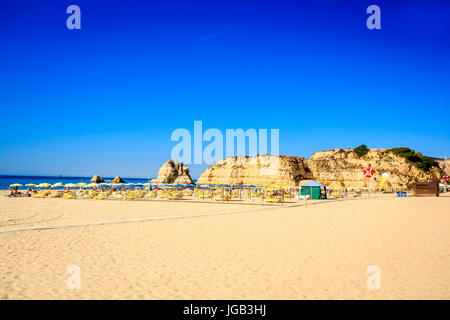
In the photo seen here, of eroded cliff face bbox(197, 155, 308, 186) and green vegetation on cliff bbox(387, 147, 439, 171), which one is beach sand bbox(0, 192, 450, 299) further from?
green vegetation on cliff bbox(387, 147, 439, 171)

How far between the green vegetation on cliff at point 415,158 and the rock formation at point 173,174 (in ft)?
207

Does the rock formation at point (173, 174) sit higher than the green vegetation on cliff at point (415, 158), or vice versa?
the green vegetation on cliff at point (415, 158)

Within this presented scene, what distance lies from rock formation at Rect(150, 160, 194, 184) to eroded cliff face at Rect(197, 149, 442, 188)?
6.46 metres

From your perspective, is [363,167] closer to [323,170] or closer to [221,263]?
[323,170]

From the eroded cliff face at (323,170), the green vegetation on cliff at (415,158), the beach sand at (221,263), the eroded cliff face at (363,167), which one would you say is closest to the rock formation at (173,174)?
the eroded cliff face at (323,170)

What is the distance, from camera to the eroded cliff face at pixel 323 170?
245 ft

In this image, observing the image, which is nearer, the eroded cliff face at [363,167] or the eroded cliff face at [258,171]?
the eroded cliff face at [363,167]

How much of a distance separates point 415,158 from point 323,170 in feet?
75.9

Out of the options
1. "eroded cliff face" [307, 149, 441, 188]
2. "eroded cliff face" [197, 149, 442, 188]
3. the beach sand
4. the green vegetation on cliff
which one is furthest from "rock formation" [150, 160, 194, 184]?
the beach sand

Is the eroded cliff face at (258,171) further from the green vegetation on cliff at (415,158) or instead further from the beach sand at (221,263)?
the beach sand at (221,263)
